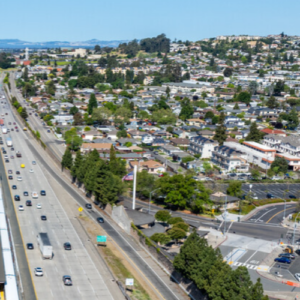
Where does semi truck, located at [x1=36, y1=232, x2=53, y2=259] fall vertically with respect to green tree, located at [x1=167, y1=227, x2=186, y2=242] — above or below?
above

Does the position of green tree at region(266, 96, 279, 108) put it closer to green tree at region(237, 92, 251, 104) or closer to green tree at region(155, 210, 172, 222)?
green tree at region(237, 92, 251, 104)

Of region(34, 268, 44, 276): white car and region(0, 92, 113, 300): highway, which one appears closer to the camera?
→ region(0, 92, 113, 300): highway

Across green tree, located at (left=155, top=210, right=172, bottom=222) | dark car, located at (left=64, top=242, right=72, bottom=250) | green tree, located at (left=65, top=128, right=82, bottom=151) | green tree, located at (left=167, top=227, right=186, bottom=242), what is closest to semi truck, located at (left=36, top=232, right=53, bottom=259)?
dark car, located at (left=64, top=242, right=72, bottom=250)

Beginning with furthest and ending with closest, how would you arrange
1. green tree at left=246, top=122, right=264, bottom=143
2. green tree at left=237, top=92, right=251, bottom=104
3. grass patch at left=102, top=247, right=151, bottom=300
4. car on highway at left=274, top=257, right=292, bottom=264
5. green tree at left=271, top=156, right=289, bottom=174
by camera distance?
green tree at left=237, top=92, right=251, bottom=104, green tree at left=246, top=122, right=264, bottom=143, green tree at left=271, top=156, right=289, bottom=174, car on highway at left=274, top=257, right=292, bottom=264, grass patch at left=102, top=247, right=151, bottom=300

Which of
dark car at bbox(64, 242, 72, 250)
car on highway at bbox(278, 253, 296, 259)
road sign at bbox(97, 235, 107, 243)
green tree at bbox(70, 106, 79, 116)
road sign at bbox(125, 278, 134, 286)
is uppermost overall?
green tree at bbox(70, 106, 79, 116)

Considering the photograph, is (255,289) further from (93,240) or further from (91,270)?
(93,240)

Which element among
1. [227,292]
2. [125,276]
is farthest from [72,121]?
[227,292]

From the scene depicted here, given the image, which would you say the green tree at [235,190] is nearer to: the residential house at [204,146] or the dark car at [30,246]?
the residential house at [204,146]

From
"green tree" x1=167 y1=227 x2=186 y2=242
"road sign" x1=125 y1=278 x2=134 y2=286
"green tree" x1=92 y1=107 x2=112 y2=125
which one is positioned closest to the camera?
"road sign" x1=125 y1=278 x2=134 y2=286
